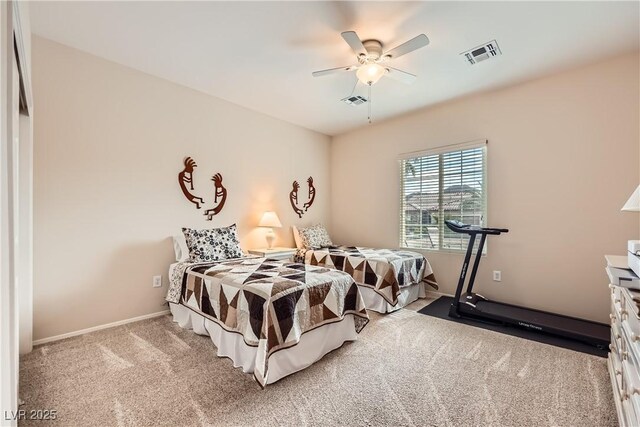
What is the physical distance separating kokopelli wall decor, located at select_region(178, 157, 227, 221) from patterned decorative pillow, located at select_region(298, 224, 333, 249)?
1.39m

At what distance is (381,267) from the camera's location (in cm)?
347

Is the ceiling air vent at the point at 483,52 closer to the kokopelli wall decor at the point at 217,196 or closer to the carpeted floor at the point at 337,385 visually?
the carpeted floor at the point at 337,385

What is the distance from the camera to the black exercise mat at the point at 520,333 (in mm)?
2446

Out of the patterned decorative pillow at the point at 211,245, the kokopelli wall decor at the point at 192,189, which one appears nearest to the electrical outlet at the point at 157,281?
the patterned decorative pillow at the point at 211,245

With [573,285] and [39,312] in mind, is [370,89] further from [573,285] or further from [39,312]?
[39,312]

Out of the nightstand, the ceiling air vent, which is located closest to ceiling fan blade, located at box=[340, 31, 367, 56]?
the ceiling air vent

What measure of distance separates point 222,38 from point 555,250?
4095 mm

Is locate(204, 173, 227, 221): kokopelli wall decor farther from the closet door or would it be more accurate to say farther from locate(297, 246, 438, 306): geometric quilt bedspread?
the closet door

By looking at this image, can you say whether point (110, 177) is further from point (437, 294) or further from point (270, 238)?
point (437, 294)

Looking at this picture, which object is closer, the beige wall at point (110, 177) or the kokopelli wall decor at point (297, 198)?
the beige wall at point (110, 177)

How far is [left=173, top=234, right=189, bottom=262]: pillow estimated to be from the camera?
3340 millimetres

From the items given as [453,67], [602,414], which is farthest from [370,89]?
[602,414]

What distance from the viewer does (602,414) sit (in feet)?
5.40

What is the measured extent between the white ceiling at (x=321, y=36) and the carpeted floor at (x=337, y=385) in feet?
8.96
